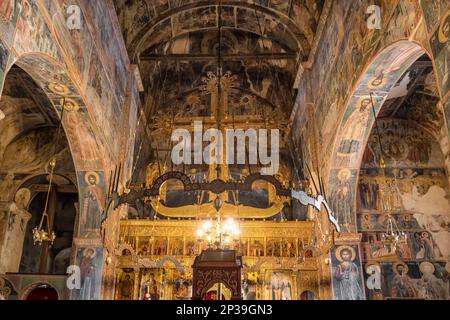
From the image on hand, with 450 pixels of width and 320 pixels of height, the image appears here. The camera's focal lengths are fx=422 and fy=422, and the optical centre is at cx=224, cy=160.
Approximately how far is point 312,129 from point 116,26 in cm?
605

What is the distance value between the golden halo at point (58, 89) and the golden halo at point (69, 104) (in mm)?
214

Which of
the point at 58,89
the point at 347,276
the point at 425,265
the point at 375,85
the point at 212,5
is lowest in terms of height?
the point at 347,276

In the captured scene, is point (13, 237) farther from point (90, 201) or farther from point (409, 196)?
point (409, 196)

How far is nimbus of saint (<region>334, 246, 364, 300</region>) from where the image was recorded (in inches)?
393

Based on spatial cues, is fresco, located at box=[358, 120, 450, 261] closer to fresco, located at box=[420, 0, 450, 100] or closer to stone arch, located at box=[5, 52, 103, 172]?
fresco, located at box=[420, 0, 450, 100]

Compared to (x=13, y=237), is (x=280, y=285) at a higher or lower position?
lower

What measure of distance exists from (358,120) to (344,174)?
5.26ft

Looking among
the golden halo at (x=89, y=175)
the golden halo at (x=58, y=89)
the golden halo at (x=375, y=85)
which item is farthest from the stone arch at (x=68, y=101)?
the golden halo at (x=375, y=85)

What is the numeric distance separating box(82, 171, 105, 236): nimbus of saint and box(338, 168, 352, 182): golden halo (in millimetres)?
5958

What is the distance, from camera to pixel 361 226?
11.4m

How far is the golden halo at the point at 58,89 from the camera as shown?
26.9ft

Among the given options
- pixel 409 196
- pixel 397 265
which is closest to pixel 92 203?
Result: pixel 397 265

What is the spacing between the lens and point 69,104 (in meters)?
8.86

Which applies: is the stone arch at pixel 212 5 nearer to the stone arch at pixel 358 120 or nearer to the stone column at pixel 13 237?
the stone arch at pixel 358 120
